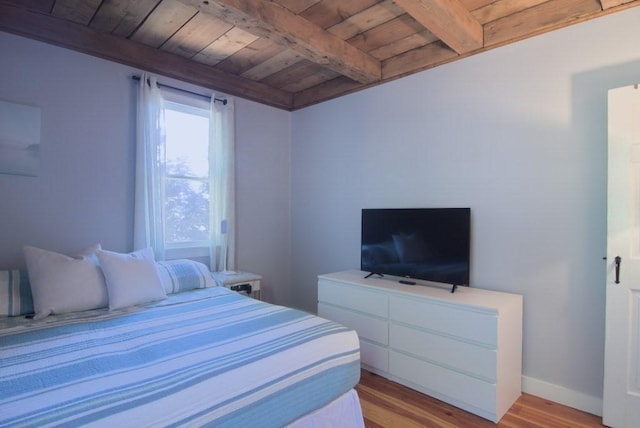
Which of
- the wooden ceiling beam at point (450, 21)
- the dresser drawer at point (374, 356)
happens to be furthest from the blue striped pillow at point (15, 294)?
the wooden ceiling beam at point (450, 21)

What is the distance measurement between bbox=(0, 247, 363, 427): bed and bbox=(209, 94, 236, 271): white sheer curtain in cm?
128

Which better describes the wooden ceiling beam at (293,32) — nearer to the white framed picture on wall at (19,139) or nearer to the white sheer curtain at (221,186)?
the white sheer curtain at (221,186)

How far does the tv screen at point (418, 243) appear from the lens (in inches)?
97.3

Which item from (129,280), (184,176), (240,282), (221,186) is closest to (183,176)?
(184,176)

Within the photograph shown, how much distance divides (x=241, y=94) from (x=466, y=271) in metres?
2.79

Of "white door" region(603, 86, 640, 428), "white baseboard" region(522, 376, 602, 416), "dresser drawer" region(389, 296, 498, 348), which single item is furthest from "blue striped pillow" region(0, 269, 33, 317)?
"white door" region(603, 86, 640, 428)

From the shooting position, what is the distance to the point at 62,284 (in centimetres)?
202

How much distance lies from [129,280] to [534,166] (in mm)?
2838

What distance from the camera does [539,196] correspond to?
2.29 meters

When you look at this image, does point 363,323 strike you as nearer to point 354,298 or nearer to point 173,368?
point 354,298

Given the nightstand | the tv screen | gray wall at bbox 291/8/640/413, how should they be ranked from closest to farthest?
gray wall at bbox 291/8/640/413 → the tv screen → the nightstand

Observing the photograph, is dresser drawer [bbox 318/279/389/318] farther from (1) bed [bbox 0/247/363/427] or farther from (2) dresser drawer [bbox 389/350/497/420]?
(1) bed [bbox 0/247/363/427]

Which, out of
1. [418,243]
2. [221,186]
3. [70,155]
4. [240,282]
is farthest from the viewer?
[221,186]

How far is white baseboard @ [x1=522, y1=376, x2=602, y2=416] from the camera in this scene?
207 cm
